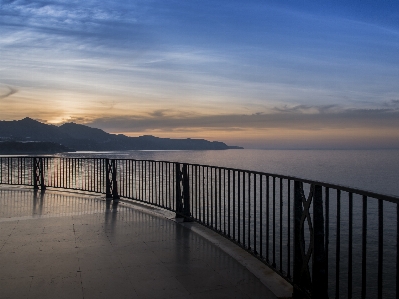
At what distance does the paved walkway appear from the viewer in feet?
12.5

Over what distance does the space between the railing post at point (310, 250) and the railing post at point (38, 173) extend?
10.00 metres

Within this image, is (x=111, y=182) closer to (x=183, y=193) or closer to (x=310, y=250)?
(x=183, y=193)

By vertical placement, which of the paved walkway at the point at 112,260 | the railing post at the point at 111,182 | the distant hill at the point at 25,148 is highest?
the railing post at the point at 111,182

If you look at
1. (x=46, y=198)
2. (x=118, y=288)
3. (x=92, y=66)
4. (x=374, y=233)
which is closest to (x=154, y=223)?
(x=118, y=288)

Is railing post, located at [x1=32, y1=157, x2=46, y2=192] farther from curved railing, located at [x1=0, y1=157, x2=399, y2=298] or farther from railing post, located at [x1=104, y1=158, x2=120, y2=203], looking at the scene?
railing post, located at [x1=104, y1=158, x2=120, y2=203]

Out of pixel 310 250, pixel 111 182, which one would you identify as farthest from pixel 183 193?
pixel 310 250

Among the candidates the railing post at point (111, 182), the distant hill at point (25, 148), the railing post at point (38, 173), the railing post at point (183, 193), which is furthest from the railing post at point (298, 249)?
the distant hill at point (25, 148)

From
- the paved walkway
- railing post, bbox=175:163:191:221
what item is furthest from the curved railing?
the paved walkway

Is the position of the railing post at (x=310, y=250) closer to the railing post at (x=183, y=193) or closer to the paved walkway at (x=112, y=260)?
the paved walkway at (x=112, y=260)

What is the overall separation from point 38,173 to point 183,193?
694cm

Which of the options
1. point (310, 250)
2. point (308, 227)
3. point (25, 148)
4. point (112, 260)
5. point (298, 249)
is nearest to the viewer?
point (310, 250)

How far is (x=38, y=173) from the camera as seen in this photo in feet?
40.9

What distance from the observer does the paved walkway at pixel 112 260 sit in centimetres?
382

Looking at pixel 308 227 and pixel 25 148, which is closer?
pixel 308 227
